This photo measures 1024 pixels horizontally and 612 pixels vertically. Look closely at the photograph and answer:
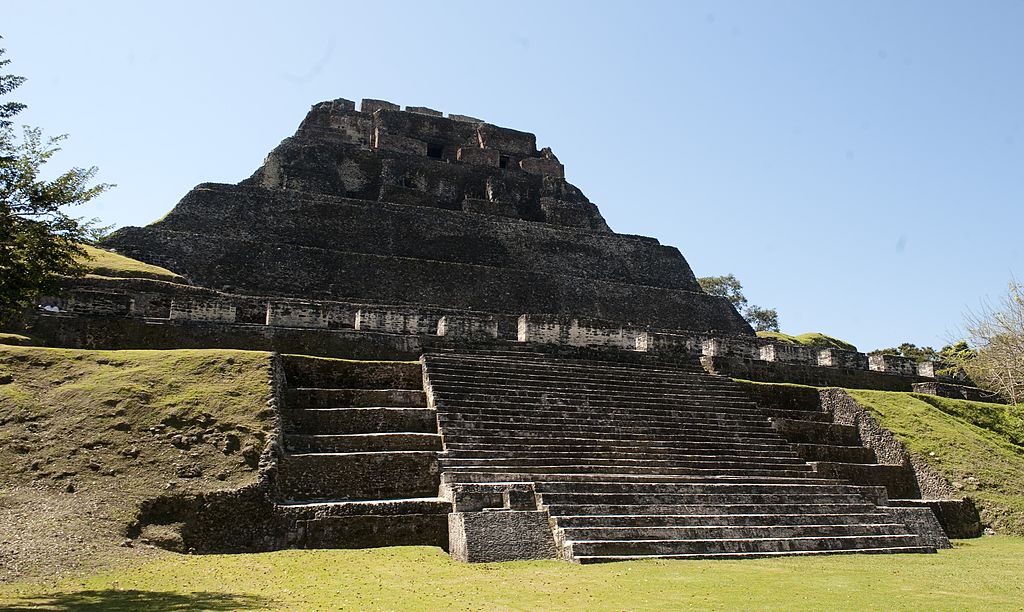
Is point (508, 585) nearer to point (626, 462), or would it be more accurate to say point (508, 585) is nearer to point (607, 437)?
point (626, 462)

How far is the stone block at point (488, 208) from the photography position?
3028 cm

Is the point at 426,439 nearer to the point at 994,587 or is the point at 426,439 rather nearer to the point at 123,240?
the point at 994,587

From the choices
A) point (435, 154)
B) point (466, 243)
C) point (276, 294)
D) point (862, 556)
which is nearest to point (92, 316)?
point (276, 294)

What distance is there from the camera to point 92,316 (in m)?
13.0

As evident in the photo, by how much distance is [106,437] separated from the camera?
30.7ft

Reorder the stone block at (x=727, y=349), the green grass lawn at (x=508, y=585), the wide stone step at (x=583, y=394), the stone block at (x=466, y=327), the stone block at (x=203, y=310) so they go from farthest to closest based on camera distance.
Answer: the stone block at (x=727, y=349) < the stone block at (x=466, y=327) < the stone block at (x=203, y=310) < the wide stone step at (x=583, y=394) < the green grass lawn at (x=508, y=585)

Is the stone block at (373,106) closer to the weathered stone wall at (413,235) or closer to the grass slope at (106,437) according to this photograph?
the weathered stone wall at (413,235)

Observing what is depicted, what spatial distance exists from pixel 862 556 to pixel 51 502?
9.03 metres

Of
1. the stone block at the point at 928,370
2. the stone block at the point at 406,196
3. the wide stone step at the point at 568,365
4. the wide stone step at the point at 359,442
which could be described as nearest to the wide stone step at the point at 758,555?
the wide stone step at the point at 359,442

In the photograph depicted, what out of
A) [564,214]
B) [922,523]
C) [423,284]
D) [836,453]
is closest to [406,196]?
[564,214]

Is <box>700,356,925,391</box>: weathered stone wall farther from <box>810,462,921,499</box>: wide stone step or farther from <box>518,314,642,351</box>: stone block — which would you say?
<box>810,462,921,499</box>: wide stone step

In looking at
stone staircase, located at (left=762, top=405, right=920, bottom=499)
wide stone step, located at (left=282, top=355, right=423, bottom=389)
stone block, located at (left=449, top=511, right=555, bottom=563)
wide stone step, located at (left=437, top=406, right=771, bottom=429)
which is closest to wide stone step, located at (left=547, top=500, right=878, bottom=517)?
stone block, located at (left=449, top=511, right=555, bottom=563)

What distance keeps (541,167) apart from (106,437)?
27863 mm

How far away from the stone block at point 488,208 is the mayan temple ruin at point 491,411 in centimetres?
490
